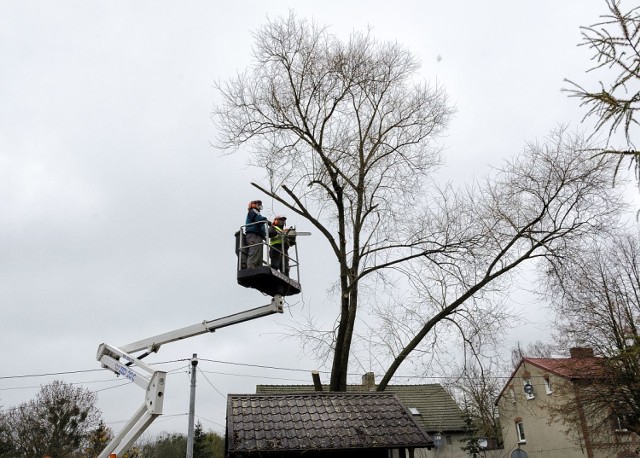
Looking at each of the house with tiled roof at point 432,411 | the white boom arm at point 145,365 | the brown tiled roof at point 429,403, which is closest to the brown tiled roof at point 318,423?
the white boom arm at point 145,365

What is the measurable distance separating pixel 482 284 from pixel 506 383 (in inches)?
1114

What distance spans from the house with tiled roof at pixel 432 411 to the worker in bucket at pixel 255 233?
72.0 ft

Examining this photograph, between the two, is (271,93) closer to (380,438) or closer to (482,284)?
(482,284)

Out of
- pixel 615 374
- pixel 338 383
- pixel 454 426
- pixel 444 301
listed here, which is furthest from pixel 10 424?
pixel 615 374

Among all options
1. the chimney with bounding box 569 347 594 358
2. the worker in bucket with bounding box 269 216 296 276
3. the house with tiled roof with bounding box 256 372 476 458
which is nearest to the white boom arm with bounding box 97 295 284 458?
the worker in bucket with bounding box 269 216 296 276

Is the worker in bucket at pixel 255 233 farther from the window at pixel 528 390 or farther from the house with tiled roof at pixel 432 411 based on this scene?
the window at pixel 528 390

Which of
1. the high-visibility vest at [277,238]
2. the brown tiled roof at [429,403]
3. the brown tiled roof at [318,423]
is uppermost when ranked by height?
the high-visibility vest at [277,238]

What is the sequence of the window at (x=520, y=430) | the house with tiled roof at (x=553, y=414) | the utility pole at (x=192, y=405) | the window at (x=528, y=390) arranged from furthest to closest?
the window at (x=520, y=430)
the window at (x=528, y=390)
the house with tiled roof at (x=553, y=414)
the utility pole at (x=192, y=405)

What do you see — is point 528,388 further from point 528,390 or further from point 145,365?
point 145,365

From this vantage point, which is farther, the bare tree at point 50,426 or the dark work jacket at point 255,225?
the bare tree at point 50,426

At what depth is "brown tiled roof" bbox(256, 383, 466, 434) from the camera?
3359 cm

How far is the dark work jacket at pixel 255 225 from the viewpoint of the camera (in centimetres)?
1123

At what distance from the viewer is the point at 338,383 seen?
53.1ft

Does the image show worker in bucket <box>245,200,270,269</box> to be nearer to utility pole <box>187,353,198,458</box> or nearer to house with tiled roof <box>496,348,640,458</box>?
utility pole <box>187,353,198,458</box>
